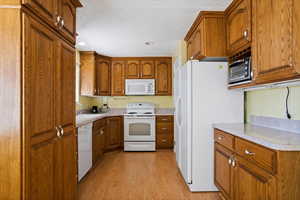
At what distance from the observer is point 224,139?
7.23 feet

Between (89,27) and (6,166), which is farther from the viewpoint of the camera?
(89,27)

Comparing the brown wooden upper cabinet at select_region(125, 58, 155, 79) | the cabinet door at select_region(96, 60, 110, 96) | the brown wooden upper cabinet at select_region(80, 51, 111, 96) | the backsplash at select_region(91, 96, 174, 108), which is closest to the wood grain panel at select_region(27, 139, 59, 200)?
the brown wooden upper cabinet at select_region(80, 51, 111, 96)

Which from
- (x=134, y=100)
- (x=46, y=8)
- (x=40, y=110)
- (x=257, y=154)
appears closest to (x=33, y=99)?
(x=40, y=110)

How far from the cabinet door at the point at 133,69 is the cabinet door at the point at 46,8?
139 inches

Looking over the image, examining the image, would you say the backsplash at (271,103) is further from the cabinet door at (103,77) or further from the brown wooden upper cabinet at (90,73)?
the cabinet door at (103,77)

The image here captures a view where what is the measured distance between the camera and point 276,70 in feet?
5.21

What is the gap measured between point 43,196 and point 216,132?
1.85m

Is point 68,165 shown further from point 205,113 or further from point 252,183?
point 205,113

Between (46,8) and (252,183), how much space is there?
6.38 ft

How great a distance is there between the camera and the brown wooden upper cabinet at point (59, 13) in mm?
1305

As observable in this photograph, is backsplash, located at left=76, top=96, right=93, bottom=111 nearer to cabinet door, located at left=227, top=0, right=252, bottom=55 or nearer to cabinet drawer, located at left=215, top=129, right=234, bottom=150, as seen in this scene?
cabinet drawer, located at left=215, top=129, right=234, bottom=150

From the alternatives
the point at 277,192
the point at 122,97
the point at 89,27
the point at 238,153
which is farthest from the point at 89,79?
the point at 277,192

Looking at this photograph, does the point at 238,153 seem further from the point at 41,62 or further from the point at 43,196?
the point at 41,62

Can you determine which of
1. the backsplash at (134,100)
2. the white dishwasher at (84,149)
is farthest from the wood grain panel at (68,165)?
the backsplash at (134,100)
